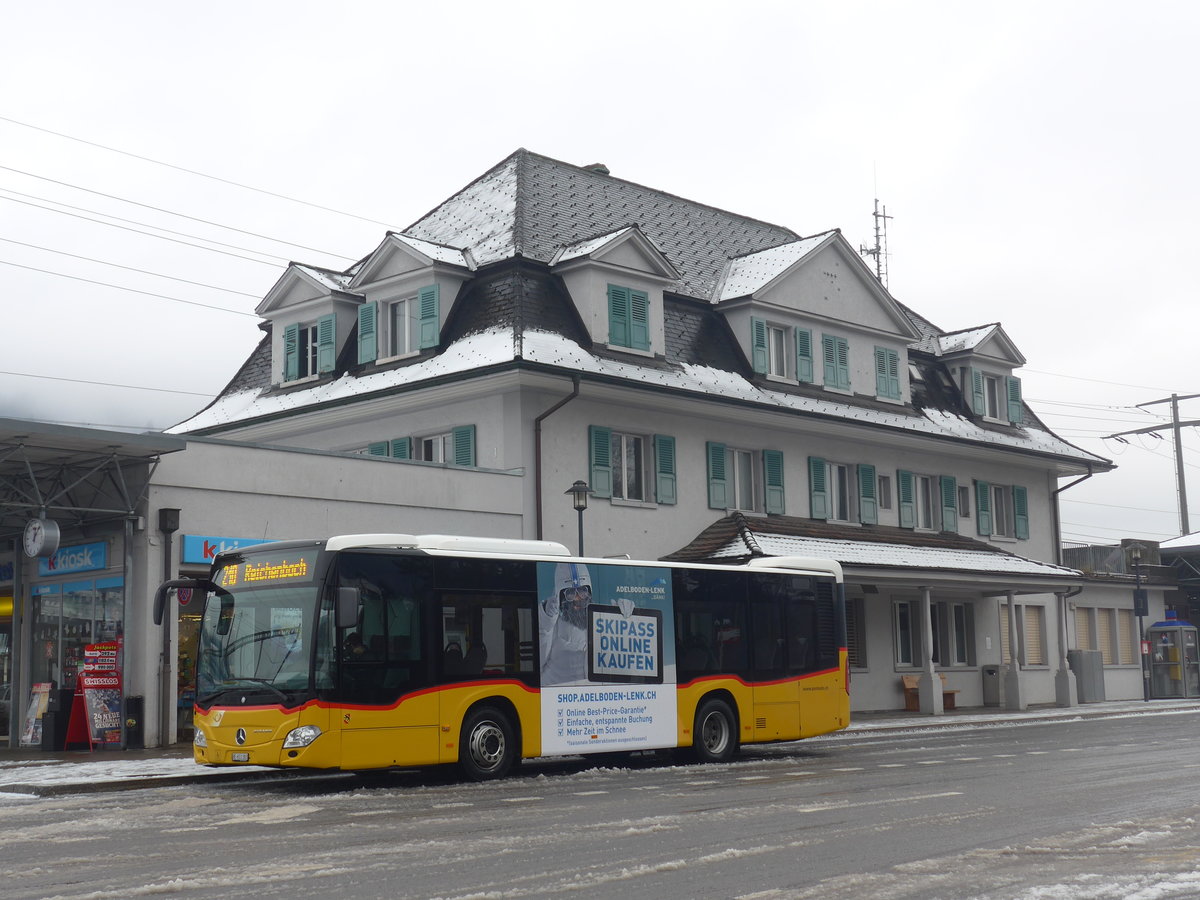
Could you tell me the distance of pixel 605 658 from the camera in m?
19.5

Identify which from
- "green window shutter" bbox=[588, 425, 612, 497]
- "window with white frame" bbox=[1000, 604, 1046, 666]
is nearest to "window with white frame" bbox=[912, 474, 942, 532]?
"window with white frame" bbox=[1000, 604, 1046, 666]

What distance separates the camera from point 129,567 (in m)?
22.9

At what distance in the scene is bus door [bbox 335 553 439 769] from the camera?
1661cm

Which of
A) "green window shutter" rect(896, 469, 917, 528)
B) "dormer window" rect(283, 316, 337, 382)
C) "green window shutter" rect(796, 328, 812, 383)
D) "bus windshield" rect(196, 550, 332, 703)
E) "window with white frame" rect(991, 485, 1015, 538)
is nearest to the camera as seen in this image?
"bus windshield" rect(196, 550, 332, 703)

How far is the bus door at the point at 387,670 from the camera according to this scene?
16.6 m

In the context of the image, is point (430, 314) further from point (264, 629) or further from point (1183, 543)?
point (1183, 543)

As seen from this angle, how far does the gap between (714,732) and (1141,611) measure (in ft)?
85.3

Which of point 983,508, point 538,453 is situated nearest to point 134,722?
point 538,453

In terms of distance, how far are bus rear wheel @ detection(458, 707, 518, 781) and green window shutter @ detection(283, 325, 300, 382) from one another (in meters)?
16.9

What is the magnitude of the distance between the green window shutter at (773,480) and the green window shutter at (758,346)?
192cm

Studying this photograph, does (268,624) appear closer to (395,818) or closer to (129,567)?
(395,818)

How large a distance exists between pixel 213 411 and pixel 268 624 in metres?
18.8

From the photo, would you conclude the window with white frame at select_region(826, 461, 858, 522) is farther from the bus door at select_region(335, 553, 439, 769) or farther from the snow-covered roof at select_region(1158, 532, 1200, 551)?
the bus door at select_region(335, 553, 439, 769)

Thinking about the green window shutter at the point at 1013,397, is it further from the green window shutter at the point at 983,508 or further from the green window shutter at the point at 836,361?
the green window shutter at the point at 836,361
